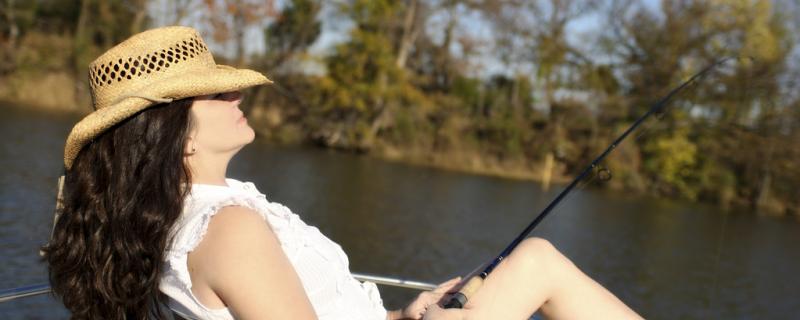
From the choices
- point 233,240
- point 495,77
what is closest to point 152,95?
point 233,240

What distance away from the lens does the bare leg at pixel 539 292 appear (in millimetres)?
1927

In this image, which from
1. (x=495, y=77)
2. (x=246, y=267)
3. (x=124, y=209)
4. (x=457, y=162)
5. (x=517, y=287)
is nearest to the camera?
(x=246, y=267)

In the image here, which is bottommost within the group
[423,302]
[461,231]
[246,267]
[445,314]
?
[461,231]

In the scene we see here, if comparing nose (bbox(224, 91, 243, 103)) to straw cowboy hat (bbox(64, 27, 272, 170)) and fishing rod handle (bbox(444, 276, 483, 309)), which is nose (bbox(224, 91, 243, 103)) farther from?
fishing rod handle (bbox(444, 276, 483, 309))

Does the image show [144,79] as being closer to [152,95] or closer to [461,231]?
[152,95]

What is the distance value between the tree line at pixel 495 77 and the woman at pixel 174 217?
19.6 metres

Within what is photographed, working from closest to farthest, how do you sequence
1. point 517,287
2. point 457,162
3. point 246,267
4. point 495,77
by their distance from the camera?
1. point 246,267
2. point 517,287
3. point 457,162
4. point 495,77

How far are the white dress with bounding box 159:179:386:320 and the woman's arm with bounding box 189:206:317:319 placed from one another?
Answer: 0.04 metres

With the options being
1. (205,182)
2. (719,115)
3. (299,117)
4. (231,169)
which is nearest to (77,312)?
(205,182)

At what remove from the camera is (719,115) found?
21078mm

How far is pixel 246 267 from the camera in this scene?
158cm

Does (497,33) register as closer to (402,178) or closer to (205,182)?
(402,178)

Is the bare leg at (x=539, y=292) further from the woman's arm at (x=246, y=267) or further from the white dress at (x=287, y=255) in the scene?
the woman's arm at (x=246, y=267)

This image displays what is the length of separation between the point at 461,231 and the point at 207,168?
9001mm
